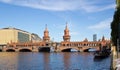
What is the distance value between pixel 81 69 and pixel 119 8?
20.7 m

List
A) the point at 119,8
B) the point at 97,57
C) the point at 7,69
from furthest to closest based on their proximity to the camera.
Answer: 1. the point at 97,57
2. the point at 7,69
3. the point at 119,8

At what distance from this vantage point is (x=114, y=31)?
2842 inches

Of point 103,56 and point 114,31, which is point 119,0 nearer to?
point 114,31

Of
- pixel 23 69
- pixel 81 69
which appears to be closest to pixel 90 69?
pixel 81 69

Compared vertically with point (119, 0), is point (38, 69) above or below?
below

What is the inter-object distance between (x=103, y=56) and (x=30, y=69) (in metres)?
53.3

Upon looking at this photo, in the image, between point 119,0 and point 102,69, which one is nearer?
point 119,0

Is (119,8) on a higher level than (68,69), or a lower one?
higher

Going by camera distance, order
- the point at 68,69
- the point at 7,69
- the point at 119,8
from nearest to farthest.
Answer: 1. the point at 119,8
2. the point at 7,69
3. the point at 68,69

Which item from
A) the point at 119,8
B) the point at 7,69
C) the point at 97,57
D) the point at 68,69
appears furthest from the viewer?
the point at 97,57

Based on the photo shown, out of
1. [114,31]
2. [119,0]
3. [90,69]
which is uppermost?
[119,0]

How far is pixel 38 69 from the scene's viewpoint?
75.3 metres

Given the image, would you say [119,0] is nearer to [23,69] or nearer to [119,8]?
[119,8]

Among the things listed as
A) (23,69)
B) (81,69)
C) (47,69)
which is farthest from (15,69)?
(81,69)
